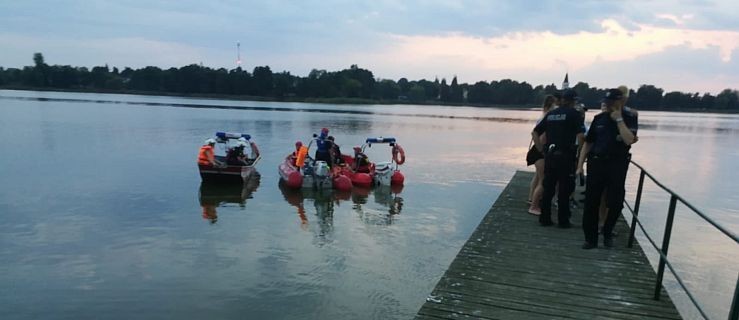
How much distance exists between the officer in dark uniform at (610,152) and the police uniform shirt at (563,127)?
61 centimetres

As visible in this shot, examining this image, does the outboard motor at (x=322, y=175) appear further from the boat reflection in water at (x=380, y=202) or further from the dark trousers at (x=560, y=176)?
the dark trousers at (x=560, y=176)

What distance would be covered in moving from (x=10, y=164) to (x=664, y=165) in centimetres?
2497

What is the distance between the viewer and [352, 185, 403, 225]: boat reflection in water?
11000 mm

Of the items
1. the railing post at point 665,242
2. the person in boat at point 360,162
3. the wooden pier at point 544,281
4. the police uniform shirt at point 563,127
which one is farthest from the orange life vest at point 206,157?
the railing post at point 665,242

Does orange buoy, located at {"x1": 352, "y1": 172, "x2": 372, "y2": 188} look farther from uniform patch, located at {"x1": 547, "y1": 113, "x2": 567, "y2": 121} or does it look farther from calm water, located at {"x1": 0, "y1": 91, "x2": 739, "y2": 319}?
uniform patch, located at {"x1": 547, "y1": 113, "x2": 567, "y2": 121}

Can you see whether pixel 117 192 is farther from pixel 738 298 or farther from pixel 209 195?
pixel 738 298

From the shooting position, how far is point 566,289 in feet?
14.5

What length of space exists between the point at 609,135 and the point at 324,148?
990 cm

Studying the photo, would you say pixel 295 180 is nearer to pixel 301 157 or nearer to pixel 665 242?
pixel 301 157

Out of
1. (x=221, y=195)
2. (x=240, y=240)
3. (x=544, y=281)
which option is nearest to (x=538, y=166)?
(x=544, y=281)

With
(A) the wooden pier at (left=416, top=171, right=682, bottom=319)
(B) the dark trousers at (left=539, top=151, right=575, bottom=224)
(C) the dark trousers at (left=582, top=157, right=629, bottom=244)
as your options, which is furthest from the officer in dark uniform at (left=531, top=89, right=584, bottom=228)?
(C) the dark trousers at (left=582, top=157, right=629, bottom=244)

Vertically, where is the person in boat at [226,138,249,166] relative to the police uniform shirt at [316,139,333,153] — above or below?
below

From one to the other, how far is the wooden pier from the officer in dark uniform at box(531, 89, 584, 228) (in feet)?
1.92

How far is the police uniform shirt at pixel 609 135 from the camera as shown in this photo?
16.3 feet
